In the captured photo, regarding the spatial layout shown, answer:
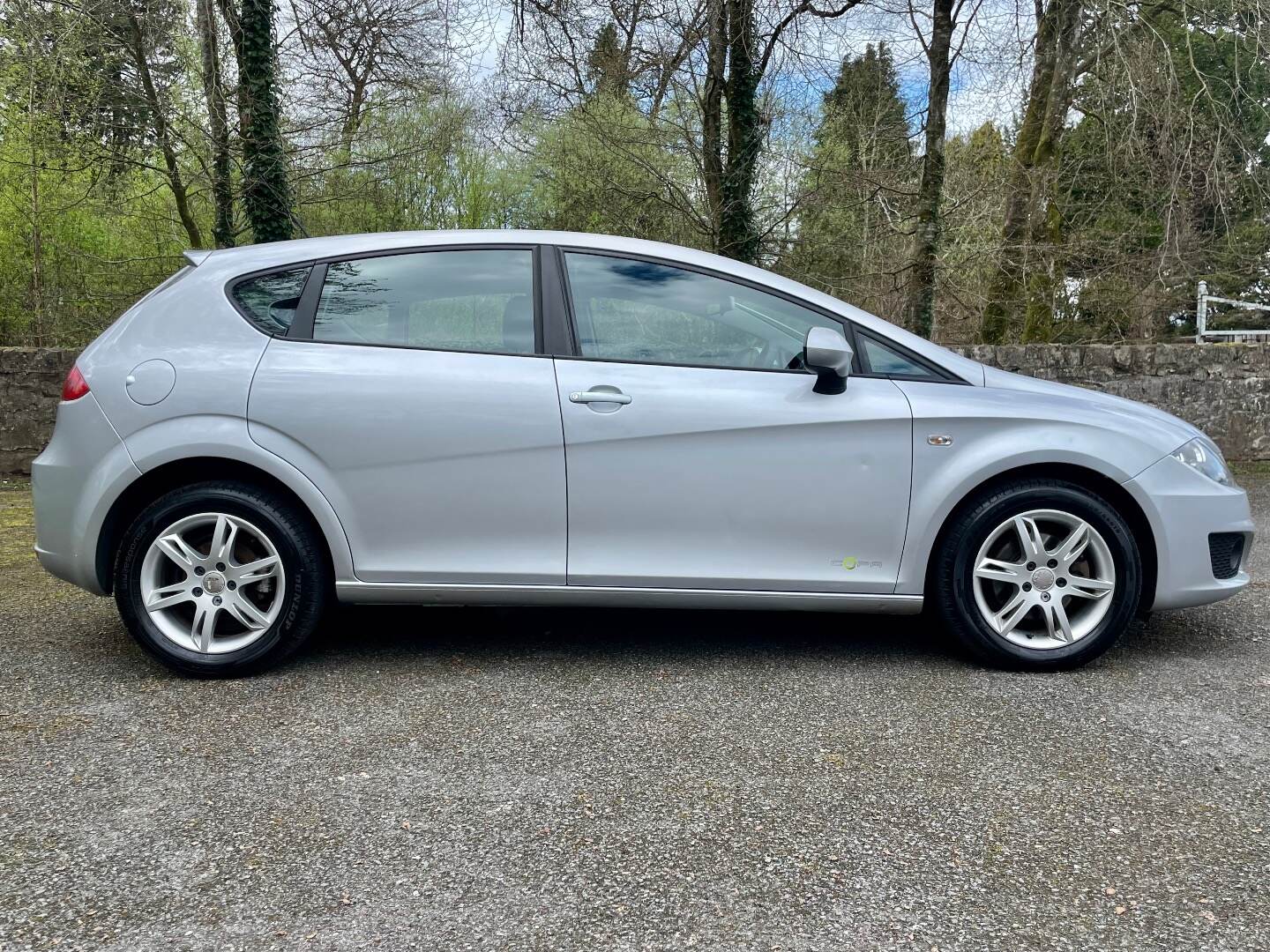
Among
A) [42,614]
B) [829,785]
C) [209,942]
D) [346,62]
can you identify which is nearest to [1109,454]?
[829,785]

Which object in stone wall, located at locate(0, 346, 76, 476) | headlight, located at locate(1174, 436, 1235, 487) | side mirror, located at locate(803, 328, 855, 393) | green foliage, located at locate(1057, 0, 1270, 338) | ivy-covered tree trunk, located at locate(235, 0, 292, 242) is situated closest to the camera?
side mirror, located at locate(803, 328, 855, 393)

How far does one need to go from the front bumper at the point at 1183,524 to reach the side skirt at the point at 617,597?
0.90 m

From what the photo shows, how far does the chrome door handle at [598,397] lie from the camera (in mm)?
3334

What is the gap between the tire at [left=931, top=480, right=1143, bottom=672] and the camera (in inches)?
133

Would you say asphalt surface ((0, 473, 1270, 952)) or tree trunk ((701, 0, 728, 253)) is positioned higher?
tree trunk ((701, 0, 728, 253))

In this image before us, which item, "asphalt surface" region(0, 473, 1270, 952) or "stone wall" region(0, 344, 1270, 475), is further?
"stone wall" region(0, 344, 1270, 475)

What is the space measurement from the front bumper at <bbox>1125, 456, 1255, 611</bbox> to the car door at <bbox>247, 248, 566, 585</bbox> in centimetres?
217

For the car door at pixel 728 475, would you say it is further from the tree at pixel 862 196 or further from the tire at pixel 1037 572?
the tree at pixel 862 196

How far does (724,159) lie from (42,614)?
8066 mm

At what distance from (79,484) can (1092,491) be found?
3684 mm

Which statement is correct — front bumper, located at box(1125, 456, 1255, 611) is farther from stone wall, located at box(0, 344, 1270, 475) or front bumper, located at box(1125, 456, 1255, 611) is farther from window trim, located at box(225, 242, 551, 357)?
stone wall, located at box(0, 344, 1270, 475)

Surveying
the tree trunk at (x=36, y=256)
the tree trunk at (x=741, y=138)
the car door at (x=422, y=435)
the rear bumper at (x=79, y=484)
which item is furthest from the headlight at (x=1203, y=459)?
the tree trunk at (x=36, y=256)

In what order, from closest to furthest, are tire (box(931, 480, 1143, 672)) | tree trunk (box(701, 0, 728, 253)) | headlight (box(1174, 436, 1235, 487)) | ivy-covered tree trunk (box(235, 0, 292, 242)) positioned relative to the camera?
1. tire (box(931, 480, 1143, 672))
2. headlight (box(1174, 436, 1235, 487))
3. ivy-covered tree trunk (box(235, 0, 292, 242))
4. tree trunk (box(701, 0, 728, 253))

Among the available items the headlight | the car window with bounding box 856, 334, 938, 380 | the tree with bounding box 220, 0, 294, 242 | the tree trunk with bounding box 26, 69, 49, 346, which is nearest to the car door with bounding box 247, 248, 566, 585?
the car window with bounding box 856, 334, 938, 380
